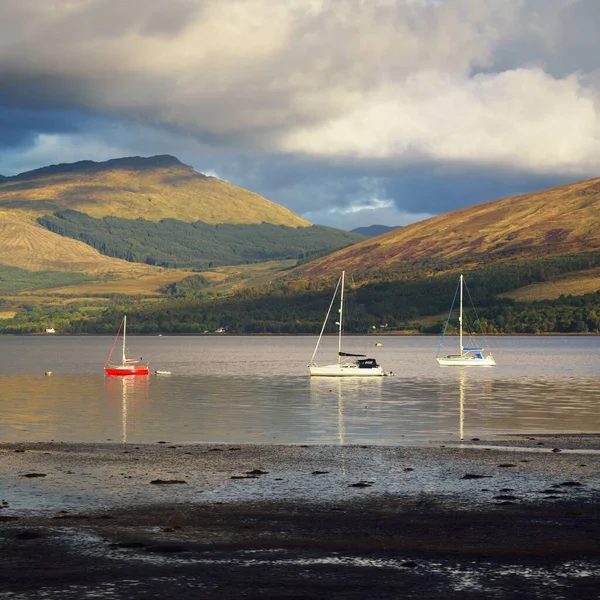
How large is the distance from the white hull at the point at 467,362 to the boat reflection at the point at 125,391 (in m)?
64.9

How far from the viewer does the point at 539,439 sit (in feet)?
194

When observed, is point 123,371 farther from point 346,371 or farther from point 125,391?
point 125,391

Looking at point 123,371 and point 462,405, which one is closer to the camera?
point 462,405

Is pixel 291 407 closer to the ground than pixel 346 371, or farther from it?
closer to the ground

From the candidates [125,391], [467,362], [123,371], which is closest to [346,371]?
[123,371]

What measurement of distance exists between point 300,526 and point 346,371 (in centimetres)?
10982

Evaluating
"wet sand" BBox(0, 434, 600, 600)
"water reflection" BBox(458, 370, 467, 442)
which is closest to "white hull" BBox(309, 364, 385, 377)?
"water reflection" BBox(458, 370, 467, 442)

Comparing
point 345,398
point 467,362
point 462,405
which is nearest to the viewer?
point 462,405

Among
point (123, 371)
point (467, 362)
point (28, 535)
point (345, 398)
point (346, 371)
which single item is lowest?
point (345, 398)

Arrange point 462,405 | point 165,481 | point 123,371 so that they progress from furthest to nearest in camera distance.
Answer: point 123,371, point 462,405, point 165,481

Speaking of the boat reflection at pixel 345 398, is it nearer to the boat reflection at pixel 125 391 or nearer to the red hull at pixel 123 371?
the boat reflection at pixel 125 391

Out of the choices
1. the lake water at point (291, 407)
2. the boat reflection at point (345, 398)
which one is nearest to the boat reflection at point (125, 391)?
the lake water at point (291, 407)

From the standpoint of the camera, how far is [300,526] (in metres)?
30.4

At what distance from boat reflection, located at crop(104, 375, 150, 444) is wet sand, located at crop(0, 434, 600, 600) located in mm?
20723
